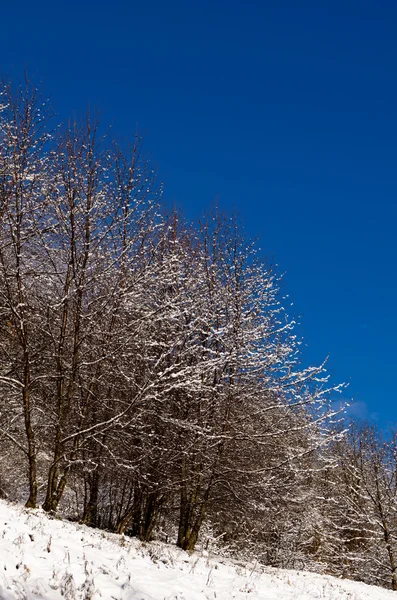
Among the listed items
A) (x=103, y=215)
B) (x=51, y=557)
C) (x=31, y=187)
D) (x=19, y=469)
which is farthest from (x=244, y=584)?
(x=19, y=469)

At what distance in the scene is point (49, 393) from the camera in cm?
1369

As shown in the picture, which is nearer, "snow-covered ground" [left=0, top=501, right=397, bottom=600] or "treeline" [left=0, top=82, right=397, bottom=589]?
"snow-covered ground" [left=0, top=501, right=397, bottom=600]

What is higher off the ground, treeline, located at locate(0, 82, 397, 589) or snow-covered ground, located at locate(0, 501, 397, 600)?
treeline, located at locate(0, 82, 397, 589)

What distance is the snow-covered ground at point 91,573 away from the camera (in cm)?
606

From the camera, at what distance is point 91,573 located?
677 centimetres

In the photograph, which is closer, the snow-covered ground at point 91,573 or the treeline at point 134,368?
the snow-covered ground at point 91,573

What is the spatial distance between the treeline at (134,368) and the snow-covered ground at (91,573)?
239 cm

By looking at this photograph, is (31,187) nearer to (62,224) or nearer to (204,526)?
(62,224)

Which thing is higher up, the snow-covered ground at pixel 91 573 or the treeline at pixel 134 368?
the treeline at pixel 134 368

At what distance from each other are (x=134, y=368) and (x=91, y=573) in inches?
259

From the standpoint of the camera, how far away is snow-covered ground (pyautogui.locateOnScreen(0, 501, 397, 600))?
6.06 metres

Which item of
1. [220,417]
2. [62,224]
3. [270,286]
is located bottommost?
[220,417]

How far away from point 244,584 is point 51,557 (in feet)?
12.1

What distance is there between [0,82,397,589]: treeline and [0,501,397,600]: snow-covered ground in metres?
2.39
